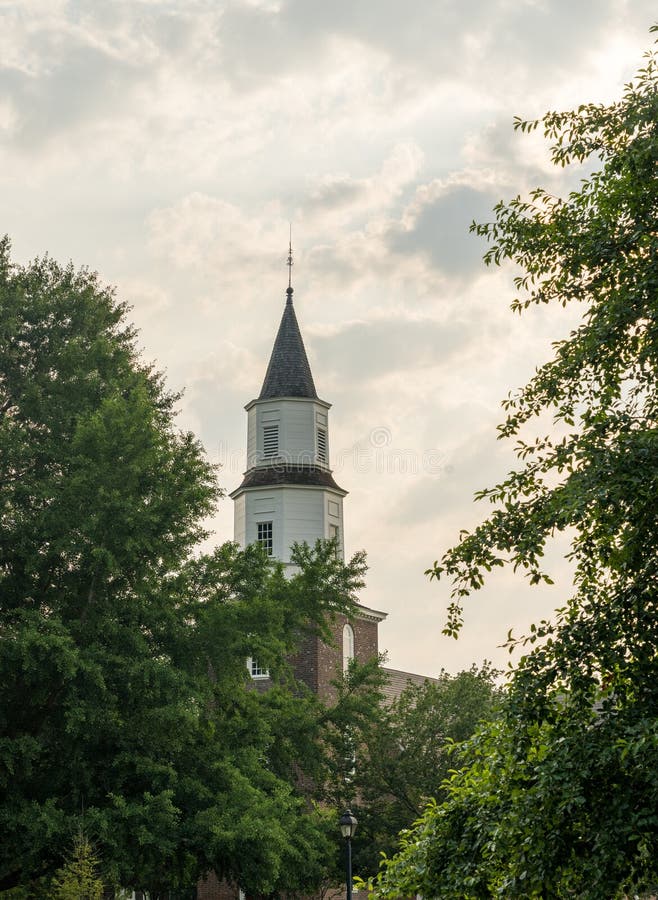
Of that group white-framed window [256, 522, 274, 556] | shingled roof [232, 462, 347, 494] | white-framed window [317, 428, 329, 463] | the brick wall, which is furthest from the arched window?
white-framed window [317, 428, 329, 463]

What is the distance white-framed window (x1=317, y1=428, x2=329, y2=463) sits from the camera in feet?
162

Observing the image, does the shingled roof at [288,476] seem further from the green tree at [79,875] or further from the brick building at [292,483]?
the green tree at [79,875]

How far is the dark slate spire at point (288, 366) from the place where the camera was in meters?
49.4

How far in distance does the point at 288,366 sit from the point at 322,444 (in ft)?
12.4

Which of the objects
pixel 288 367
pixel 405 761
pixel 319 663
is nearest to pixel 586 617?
pixel 405 761

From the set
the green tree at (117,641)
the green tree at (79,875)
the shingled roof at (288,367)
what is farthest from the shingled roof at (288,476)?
the green tree at (79,875)

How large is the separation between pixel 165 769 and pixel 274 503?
23.5 m

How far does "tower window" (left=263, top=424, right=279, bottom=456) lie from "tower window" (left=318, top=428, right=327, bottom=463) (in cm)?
185

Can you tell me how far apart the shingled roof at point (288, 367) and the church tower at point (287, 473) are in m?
0.04

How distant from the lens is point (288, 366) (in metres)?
50.4

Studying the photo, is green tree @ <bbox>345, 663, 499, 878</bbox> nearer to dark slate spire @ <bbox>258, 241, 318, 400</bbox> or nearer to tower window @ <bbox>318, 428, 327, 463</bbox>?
tower window @ <bbox>318, 428, 327, 463</bbox>

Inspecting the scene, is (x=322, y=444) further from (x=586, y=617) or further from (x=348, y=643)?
(x=586, y=617)

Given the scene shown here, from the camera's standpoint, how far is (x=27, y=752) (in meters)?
24.2

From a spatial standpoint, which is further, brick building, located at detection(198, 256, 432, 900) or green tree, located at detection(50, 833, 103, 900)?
brick building, located at detection(198, 256, 432, 900)
